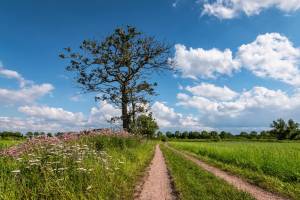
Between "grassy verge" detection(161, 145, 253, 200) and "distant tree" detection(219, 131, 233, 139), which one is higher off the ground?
"distant tree" detection(219, 131, 233, 139)

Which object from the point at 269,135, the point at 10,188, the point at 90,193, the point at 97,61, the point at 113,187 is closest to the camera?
the point at 10,188

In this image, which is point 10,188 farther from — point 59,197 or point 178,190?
point 178,190

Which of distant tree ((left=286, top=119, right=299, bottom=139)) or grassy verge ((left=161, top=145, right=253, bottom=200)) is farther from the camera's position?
distant tree ((left=286, top=119, right=299, bottom=139))

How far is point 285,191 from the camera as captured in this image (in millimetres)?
10719

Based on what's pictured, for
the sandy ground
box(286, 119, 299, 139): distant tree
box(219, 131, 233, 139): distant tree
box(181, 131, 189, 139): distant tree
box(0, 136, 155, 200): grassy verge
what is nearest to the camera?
box(0, 136, 155, 200): grassy verge

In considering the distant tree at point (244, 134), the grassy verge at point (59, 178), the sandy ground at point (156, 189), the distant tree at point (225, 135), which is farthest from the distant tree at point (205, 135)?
the grassy verge at point (59, 178)

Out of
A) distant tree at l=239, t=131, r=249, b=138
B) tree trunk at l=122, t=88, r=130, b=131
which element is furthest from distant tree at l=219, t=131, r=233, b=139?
tree trunk at l=122, t=88, r=130, b=131

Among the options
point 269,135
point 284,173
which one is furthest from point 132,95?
point 269,135

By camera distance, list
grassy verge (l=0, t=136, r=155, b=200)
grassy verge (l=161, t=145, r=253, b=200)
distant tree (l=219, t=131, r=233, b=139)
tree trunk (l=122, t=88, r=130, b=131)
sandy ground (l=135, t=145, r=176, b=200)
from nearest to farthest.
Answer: grassy verge (l=0, t=136, r=155, b=200) < grassy verge (l=161, t=145, r=253, b=200) < sandy ground (l=135, t=145, r=176, b=200) < tree trunk (l=122, t=88, r=130, b=131) < distant tree (l=219, t=131, r=233, b=139)

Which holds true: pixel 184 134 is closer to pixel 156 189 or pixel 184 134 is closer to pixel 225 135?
pixel 225 135

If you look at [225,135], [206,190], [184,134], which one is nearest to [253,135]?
[225,135]

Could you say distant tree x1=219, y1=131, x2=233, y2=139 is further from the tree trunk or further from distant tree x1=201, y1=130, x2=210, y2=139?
the tree trunk

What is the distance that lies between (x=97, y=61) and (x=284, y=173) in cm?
2162

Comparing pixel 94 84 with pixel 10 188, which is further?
pixel 94 84
